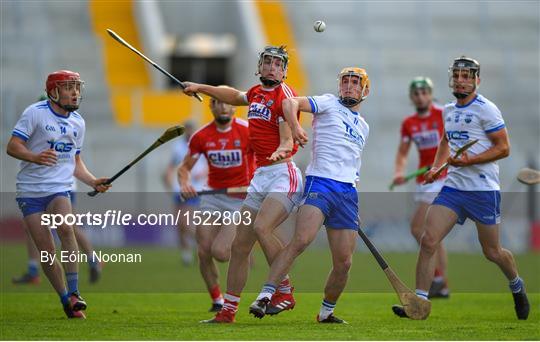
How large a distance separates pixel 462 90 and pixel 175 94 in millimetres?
17606

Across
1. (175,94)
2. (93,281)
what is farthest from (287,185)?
(175,94)

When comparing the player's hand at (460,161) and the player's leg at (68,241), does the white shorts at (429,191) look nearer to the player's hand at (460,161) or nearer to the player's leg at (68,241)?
the player's hand at (460,161)

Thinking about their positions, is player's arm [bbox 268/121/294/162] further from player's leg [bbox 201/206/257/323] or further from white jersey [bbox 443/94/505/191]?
white jersey [bbox 443/94/505/191]

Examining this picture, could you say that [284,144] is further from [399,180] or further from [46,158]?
[399,180]

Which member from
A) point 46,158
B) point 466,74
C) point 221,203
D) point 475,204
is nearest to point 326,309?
point 475,204

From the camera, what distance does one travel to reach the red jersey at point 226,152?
11.7 meters

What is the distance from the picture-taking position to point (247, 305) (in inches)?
487

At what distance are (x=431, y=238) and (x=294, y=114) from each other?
2082 millimetres

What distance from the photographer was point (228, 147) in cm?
1173

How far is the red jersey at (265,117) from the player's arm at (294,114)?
0.56 ft

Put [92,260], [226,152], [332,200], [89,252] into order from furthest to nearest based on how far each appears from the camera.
Result: [92,260]
[89,252]
[226,152]
[332,200]

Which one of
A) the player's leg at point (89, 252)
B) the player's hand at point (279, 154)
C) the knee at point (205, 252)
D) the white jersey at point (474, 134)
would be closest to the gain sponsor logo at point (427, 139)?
the white jersey at point (474, 134)

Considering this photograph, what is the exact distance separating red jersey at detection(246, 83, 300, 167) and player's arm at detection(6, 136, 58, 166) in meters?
1.73

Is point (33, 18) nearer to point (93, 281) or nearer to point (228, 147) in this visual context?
point (93, 281)
